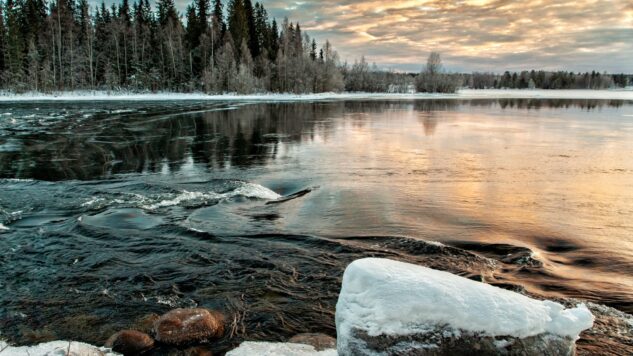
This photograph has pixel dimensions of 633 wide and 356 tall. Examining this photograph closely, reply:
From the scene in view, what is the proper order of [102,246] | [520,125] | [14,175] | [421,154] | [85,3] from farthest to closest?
[85,3], [520,125], [421,154], [14,175], [102,246]

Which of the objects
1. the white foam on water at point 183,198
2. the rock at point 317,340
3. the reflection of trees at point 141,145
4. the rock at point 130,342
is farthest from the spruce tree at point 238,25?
the rock at point 317,340

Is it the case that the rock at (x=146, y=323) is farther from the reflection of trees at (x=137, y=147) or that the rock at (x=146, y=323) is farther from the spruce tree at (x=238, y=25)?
the spruce tree at (x=238, y=25)

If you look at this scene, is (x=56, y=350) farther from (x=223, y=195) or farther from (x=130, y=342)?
(x=223, y=195)

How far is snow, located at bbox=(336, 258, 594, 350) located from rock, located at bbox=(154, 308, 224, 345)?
7.31 feet

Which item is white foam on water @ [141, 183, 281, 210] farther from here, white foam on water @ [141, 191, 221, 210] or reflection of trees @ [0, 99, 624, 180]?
reflection of trees @ [0, 99, 624, 180]

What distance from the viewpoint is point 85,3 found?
82062mm

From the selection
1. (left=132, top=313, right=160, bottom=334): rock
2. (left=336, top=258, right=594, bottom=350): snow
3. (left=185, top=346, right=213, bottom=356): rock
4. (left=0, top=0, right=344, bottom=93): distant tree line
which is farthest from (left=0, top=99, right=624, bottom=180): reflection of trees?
(left=0, top=0, right=344, bottom=93): distant tree line

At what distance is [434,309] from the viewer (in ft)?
13.2

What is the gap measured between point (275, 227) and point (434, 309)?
655 cm

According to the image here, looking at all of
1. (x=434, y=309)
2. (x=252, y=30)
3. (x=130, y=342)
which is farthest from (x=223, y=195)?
(x=252, y=30)

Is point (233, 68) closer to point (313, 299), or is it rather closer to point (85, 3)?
point (85, 3)

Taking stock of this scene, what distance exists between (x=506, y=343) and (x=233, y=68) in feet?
243

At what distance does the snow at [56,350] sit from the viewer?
5188 mm

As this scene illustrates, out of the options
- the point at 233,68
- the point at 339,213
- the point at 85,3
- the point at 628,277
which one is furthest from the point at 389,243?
the point at 85,3
